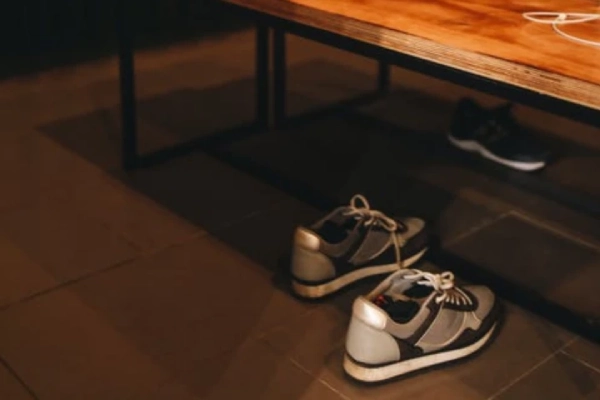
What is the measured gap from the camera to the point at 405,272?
1358 mm

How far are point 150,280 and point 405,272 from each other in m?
0.45

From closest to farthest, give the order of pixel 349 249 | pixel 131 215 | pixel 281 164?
1. pixel 349 249
2. pixel 131 215
3. pixel 281 164

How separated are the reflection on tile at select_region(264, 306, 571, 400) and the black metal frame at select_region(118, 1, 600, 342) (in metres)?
0.04

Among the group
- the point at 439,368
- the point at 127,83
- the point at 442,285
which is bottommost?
the point at 439,368

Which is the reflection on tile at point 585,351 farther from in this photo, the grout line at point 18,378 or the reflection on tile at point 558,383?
the grout line at point 18,378

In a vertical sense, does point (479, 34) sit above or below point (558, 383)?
above

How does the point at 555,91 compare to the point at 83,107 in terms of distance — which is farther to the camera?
the point at 83,107

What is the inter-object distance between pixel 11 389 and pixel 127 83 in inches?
30.5

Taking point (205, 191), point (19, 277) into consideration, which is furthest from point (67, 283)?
point (205, 191)

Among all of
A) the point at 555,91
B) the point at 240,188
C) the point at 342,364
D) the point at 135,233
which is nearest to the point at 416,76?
the point at 240,188

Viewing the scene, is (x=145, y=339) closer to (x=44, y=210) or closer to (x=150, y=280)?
(x=150, y=280)

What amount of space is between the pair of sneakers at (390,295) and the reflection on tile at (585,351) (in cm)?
12

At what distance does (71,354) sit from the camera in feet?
4.33

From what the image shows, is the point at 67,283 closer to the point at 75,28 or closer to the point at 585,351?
the point at 585,351
